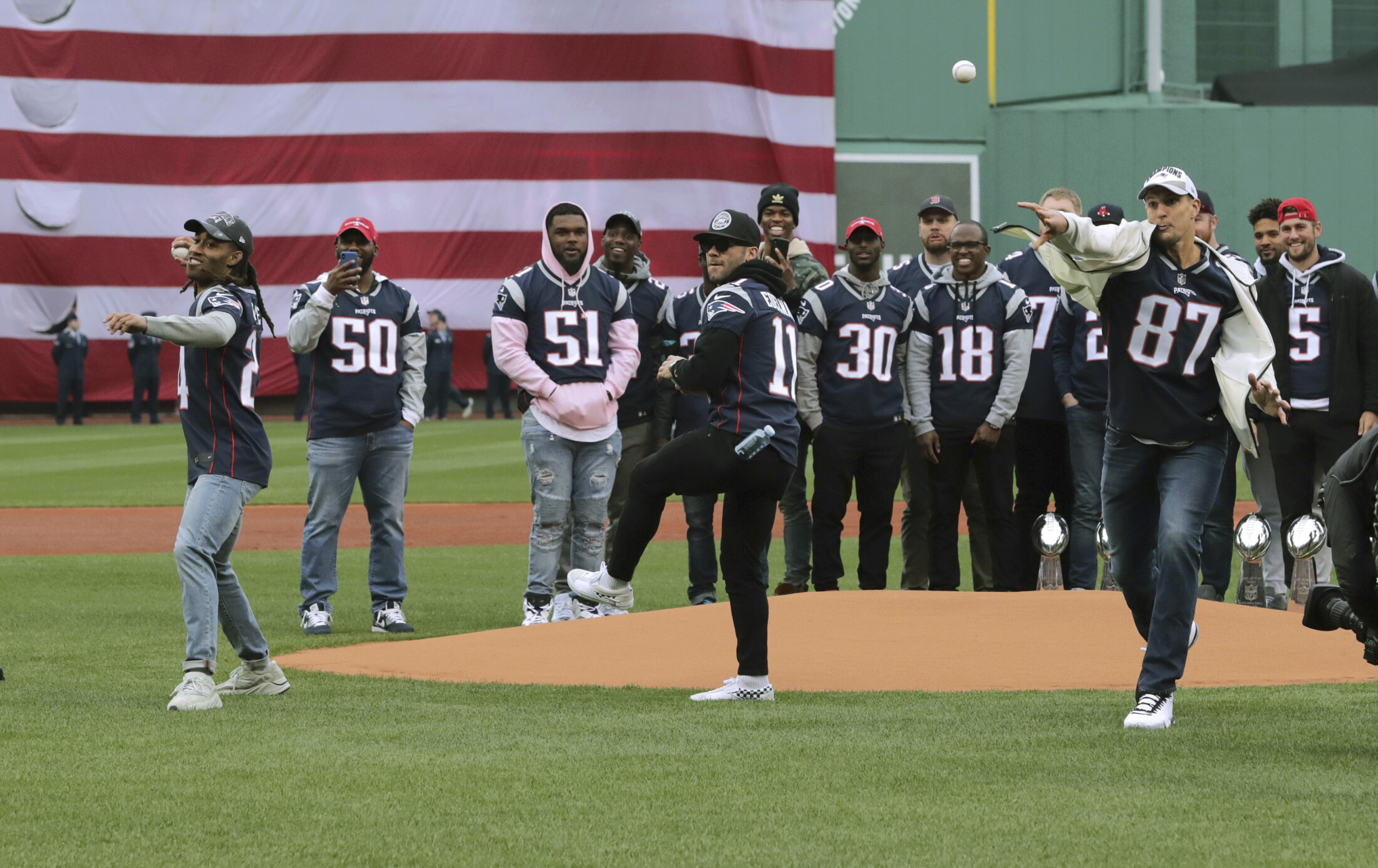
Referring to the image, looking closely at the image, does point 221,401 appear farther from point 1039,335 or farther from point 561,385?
point 1039,335

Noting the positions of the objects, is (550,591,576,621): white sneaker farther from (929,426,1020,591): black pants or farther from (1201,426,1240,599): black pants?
(1201,426,1240,599): black pants

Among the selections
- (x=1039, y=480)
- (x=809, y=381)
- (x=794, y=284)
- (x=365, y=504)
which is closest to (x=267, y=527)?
(x=365, y=504)

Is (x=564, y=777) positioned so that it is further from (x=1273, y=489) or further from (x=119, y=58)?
(x=119, y=58)

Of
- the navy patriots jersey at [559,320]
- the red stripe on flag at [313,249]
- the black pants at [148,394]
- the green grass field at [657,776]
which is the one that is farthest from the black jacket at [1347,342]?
the black pants at [148,394]

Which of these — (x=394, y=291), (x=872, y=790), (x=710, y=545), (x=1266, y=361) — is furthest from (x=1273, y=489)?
(x=872, y=790)

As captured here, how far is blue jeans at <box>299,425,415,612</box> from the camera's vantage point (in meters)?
9.52

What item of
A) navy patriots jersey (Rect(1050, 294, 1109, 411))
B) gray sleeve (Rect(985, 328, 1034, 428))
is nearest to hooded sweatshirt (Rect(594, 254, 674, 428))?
gray sleeve (Rect(985, 328, 1034, 428))

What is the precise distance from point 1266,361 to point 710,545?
15.6 ft

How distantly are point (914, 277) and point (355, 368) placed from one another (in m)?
3.73

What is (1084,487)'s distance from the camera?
10.4 meters

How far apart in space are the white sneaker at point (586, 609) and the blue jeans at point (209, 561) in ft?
9.73

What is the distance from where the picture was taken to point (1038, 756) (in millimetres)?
5461

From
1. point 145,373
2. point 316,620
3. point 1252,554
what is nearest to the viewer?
point 316,620

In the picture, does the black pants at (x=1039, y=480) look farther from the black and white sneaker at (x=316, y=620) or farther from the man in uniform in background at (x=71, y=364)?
the man in uniform in background at (x=71, y=364)
